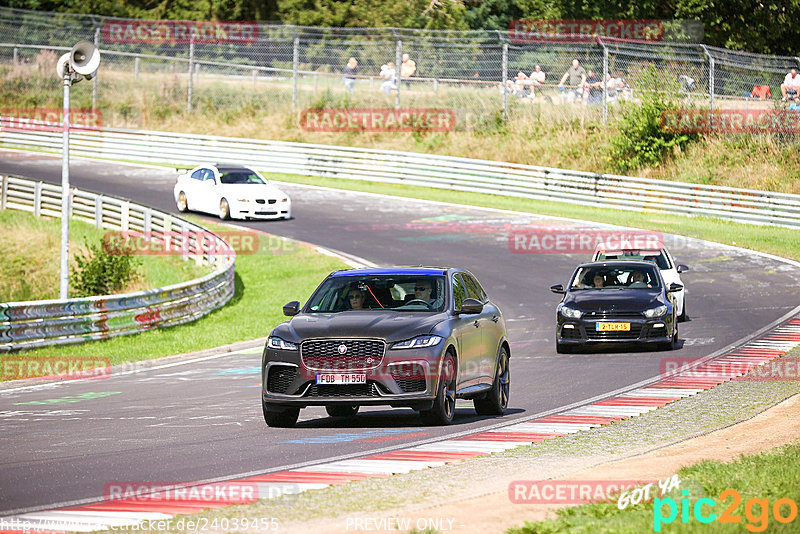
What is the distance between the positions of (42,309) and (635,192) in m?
23.4

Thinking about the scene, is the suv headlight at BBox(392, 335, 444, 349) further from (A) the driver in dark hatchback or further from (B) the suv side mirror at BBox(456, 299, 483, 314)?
(B) the suv side mirror at BBox(456, 299, 483, 314)

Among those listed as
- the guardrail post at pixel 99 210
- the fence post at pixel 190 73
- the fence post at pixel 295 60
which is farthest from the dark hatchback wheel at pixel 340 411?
the fence post at pixel 190 73

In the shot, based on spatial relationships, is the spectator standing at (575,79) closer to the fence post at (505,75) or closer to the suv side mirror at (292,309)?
the fence post at (505,75)

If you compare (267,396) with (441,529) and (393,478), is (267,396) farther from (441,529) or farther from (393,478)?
(441,529)

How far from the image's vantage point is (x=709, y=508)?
7277 millimetres

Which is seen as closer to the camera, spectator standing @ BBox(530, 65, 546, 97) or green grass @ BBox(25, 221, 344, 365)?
green grass @ BBox(25, 221, 344, 365)

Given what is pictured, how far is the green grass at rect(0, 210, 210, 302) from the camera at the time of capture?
28.5m

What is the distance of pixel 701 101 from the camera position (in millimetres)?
41188

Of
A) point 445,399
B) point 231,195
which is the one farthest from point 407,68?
point 445,399

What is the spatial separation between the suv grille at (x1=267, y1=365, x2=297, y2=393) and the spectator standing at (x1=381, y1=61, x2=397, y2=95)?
33.9 metres

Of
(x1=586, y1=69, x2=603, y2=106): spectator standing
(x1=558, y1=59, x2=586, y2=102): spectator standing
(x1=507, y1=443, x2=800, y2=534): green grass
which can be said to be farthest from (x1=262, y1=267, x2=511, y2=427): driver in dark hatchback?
(x1=586, y1=69, x2=603, y2=106): spectator standing

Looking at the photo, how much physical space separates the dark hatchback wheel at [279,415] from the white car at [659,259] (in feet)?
37.4

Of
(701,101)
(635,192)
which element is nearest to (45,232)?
(635,192)

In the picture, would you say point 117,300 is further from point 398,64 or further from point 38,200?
point 398,64
